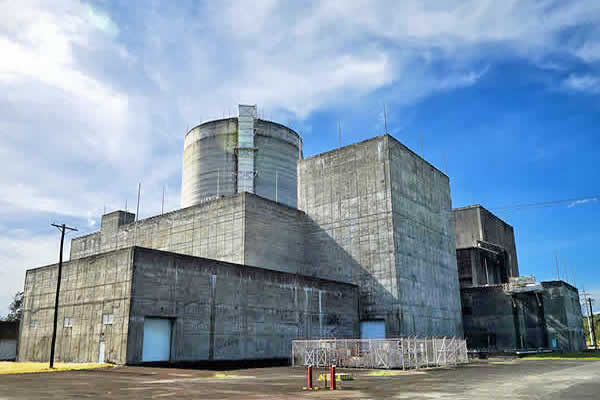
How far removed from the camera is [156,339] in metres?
32.8

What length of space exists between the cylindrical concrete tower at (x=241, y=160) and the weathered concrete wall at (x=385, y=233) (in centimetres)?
581

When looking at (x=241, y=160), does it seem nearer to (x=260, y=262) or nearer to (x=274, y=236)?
(x=274, y=236)

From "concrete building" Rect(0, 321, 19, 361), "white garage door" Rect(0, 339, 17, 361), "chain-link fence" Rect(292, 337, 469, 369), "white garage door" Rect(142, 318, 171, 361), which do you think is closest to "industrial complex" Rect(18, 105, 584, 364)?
"white garage door" Rect(142, 318, 171, 361)

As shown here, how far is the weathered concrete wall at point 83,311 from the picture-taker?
32125mm

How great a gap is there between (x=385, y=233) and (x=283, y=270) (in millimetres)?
11825

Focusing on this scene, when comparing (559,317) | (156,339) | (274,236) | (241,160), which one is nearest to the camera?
(156,339)

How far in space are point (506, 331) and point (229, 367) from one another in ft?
127

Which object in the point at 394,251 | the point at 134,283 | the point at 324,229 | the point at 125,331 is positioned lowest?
the point at 125,331

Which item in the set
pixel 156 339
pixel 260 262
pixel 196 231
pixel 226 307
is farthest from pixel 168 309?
pixel 196 231

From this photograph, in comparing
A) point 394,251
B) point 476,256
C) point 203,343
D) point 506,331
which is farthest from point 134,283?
point 476,256

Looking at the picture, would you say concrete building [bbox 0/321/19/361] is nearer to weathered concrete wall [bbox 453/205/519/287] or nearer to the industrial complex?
the industrial complex

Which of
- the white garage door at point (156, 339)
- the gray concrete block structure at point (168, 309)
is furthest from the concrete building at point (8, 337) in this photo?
the white garage door at point (156, 339)

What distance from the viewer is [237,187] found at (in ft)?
202

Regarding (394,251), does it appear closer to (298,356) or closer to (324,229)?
(324,229)
